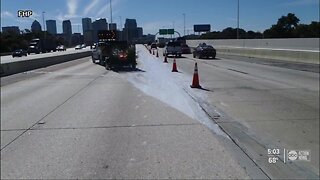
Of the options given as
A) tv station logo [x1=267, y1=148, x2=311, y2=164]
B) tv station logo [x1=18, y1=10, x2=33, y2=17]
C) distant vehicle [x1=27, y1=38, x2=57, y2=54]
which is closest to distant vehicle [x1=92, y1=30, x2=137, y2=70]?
distant vehicle [x1=27, y1=38, x2=57, y2=54]

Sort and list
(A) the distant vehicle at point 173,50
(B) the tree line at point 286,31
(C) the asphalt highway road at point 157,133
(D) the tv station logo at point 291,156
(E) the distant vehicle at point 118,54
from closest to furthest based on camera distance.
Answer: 1. (D) the tv station logo at point 291,156
2. (C) the asphalt highway road at point 157,133
3. (E) the distant vehicle at point 118,54
4. (A) the distant vehicle at point 173,50
5. (B) the tree line at point 286,31

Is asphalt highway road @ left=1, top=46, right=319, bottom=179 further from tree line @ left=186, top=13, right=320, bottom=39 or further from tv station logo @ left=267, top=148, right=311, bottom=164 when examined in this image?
tree line @ left=186, top=13, right=320, bottom=39

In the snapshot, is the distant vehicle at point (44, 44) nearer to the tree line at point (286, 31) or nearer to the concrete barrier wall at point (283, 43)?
the concrete barrier wall at point (283, 43)

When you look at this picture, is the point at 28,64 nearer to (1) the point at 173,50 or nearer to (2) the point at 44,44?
(2) the point at 44,44

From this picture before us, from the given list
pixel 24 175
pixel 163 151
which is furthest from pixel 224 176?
pixel 24 175

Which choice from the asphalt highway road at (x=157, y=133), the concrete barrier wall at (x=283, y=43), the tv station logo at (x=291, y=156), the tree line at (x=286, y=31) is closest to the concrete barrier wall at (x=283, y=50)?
the concrete barrier wall at (x=283, y=43)

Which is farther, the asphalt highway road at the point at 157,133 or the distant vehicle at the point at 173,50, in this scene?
the distant vehicle at the point at 173,50

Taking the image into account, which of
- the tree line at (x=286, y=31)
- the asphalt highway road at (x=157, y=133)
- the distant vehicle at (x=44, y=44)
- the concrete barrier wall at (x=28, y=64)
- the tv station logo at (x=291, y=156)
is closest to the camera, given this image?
the tv station logo at (x=291, y=156)

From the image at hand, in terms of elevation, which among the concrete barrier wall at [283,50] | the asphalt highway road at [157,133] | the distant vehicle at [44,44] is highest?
the distant vehicle at [44,44]

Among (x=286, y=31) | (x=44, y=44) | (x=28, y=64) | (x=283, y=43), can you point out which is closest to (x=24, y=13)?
(x=44, y=44)

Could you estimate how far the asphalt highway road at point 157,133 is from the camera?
222 inches

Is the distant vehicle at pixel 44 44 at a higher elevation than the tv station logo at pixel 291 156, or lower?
higher

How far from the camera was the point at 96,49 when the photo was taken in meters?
33.7

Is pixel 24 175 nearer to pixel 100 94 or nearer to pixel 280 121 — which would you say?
pixel 280 121
